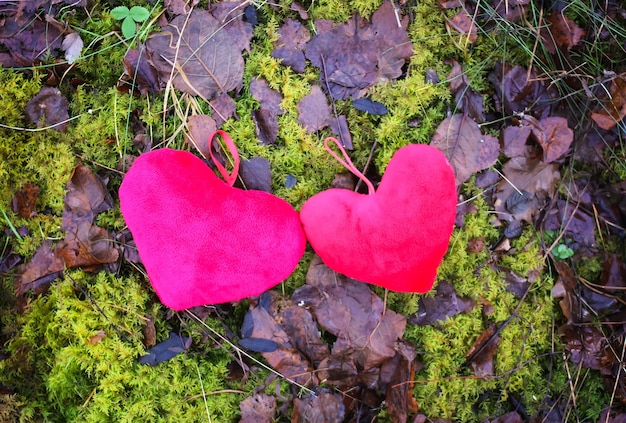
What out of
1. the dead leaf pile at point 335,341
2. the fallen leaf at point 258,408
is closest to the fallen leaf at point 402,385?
the dead leaf pile at point 335,341

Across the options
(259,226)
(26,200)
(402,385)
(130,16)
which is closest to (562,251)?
(402,385)

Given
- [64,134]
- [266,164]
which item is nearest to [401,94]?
A: [266,164]

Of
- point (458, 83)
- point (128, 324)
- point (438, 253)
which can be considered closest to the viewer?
point (438, 253)

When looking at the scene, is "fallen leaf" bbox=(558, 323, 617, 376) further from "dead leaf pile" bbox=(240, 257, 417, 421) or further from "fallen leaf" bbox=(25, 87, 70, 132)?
"fallen leaf" bbox=(25, 87, 70, 132)

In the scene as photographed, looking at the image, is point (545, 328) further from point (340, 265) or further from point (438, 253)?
point (340, 265)

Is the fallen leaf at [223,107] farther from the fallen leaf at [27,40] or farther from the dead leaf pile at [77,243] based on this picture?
the fallen leaf at [27,40]
